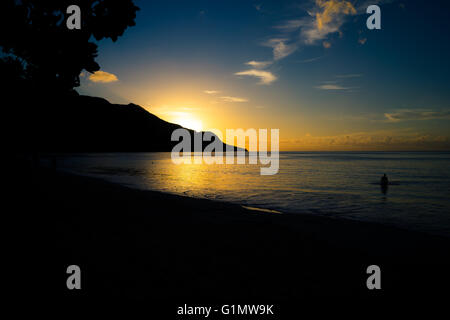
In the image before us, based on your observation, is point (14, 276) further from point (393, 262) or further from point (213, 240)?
point (393, 262)

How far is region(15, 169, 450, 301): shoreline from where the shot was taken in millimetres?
4637

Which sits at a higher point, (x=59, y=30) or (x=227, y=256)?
(x=59, y=30)

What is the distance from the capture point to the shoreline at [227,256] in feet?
15.2

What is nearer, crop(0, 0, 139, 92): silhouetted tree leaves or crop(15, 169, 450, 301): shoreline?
crop(15, 169, 450, 301): shoreline

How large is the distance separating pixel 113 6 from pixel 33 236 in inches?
256

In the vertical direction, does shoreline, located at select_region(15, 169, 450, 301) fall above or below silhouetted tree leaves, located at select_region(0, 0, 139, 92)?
below

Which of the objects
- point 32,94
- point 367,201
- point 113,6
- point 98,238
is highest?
point 113,6

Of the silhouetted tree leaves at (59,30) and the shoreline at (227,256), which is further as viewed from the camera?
the silhouetted tree leaves at (59,30)

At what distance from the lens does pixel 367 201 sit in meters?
18.6

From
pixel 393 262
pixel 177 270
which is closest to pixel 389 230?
A: pixel 393 262

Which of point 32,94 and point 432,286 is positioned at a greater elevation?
point 32,94

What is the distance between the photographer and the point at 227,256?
6.15 metres

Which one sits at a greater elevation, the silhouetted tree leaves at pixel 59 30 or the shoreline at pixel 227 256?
the silhouetted tree leaves at pixel 59 30
